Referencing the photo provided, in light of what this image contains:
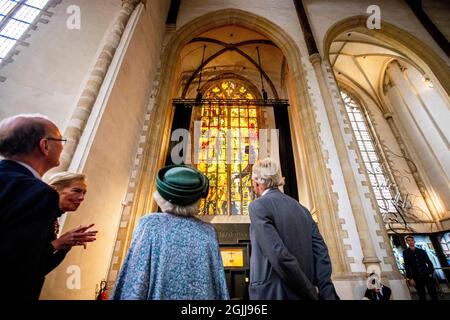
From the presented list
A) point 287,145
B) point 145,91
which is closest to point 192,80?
point 145,91

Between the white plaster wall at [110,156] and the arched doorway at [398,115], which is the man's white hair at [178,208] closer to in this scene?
the white plaster wall at [110,156]

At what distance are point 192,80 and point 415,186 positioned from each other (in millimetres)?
9763

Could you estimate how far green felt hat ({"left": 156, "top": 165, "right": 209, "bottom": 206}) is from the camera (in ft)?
3.07

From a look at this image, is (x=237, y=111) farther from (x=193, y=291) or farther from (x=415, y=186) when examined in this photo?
(x=193, y=291)

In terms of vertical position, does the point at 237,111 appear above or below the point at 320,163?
above

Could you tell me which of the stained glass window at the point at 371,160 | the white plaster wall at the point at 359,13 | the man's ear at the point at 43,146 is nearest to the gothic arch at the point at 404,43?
the white plaster wall at the point at 359,13

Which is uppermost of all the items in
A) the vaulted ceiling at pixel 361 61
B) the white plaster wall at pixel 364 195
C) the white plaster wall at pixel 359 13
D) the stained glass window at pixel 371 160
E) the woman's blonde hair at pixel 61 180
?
the vaulted ceiling at pixel 361 61

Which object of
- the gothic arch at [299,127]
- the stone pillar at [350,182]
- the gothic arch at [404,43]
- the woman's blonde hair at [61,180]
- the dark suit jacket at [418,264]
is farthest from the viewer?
the gothic arch at [404,43]

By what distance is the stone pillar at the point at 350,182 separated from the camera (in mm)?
3273

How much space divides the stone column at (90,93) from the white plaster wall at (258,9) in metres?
3.37
